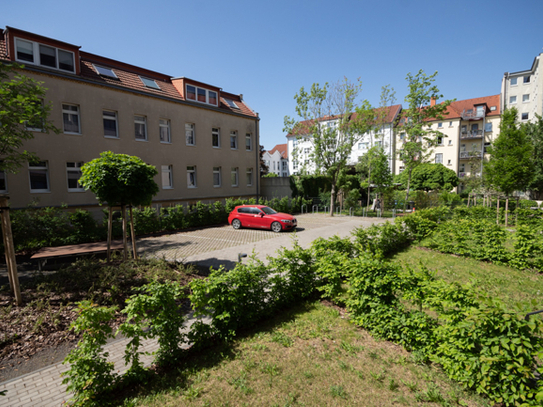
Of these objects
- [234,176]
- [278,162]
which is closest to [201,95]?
[234,176]

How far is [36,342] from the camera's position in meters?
4.82

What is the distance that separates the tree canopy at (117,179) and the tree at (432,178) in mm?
41392

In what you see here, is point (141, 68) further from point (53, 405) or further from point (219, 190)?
point (53, 405)

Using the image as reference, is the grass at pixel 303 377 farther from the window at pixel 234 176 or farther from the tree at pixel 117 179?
the window at pixel 234 176

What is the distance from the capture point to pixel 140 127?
63.4ft

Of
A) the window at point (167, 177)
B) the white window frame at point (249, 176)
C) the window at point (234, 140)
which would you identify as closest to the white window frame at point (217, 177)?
the window at point (234, 140)

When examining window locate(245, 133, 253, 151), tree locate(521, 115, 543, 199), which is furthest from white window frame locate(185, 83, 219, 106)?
tree locate(521, 115, 543, 199)

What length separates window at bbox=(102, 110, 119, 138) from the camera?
57.4 ft

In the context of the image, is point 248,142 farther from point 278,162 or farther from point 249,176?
point 278,162

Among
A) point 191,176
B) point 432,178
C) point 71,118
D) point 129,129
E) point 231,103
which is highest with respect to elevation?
point 231,103

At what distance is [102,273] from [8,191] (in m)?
11.9

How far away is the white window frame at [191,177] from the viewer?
22422 millimetres

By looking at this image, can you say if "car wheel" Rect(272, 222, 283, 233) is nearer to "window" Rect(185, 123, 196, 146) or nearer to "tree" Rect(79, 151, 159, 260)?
"tree" Rect(79, 151, 159, 260)

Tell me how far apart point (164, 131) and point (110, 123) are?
3.76 metres
